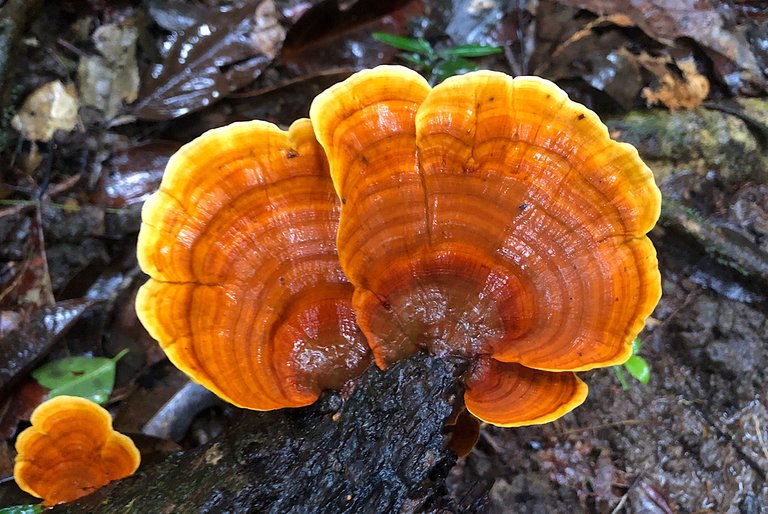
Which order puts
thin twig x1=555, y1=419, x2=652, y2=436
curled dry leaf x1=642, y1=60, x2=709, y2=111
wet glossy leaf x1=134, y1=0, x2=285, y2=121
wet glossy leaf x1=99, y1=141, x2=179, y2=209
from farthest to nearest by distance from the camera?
1. curled dry leaf x1=642, y1=60, x2=709, y2=111
2. wet glossy leaf x1=134, y1=0, x2=285, y2=121
3. wet glossy leaf x1=99, y1=141, x2=179, y2=209
4. thin twig x1=555, y1=419, x2=652, y2=436

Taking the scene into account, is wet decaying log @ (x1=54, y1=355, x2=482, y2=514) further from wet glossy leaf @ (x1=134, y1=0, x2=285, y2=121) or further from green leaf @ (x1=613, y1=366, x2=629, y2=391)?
wet glossy leaf @ (x1=134, y1=0, x2=285, y2=121)

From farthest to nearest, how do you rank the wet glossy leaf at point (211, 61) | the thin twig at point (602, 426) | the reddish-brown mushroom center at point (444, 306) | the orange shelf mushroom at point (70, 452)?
the wet glossy leaf at point (211, 61) < the thin twig at point (602, 426) < the orange shelf mushroom at point (70, 452) < the reddish-brown mushroom center at point (444, 306)

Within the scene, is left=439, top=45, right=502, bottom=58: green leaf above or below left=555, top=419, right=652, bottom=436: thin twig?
above

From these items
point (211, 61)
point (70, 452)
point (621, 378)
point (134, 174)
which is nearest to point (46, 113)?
point (134, 174)

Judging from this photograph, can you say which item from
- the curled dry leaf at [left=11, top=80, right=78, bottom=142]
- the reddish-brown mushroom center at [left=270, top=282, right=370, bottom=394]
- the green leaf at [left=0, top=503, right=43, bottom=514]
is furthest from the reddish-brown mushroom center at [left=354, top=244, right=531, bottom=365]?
the curled dry leaf at [left=11, top=80, right=78, bottom=142]

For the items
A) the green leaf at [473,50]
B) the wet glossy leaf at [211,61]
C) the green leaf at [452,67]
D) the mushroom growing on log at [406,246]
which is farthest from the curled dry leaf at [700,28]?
the mushroom growing on log at [406,246]

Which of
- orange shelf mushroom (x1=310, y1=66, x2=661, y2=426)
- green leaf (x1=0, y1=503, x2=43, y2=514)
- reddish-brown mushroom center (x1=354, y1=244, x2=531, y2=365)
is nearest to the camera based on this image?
orange shelf mushroom (x1=310, y1=66, x2=661, y2=426)

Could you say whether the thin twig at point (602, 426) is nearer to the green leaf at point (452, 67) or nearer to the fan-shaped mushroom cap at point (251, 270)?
the fan-shaped mushroom cap at point (251, 270)
